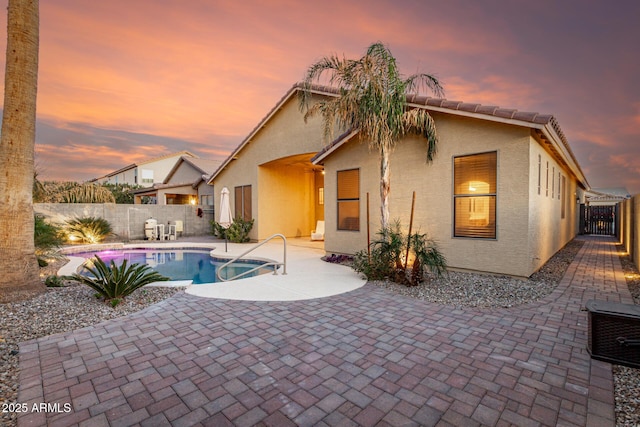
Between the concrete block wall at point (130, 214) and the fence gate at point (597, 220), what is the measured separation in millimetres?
25332

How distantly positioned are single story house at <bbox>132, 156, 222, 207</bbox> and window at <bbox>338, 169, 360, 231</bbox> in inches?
463

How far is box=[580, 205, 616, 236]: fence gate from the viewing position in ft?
65.4

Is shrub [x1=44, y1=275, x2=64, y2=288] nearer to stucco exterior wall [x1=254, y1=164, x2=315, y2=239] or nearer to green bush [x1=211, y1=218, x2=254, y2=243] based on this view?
green bush [x1=211, y1=218, x2=254, y2=243]

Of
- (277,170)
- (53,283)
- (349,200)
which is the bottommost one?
(53,283)

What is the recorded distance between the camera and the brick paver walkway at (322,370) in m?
2.42

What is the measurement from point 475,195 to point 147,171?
3880cm

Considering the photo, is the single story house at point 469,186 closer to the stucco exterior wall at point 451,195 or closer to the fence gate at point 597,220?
the stucco exterior wall at point 451,195

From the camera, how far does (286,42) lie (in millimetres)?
10578

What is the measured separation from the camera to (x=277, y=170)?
53.3 ft

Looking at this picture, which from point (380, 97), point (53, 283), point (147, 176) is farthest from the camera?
point (147, 176)

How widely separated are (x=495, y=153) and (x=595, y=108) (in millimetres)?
9693

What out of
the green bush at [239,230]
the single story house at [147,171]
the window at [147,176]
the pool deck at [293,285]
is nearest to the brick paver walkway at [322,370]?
the pool deck at [293,285]

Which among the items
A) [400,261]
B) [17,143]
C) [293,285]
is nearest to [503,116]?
[400,261]

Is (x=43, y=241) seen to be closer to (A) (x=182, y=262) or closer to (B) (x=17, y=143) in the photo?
(A) (x=182, y=262)
